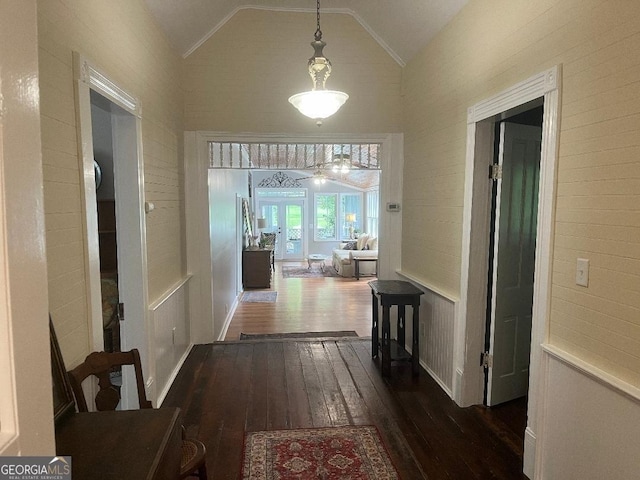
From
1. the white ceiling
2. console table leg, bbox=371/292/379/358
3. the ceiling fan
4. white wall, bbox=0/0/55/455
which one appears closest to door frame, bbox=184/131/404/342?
console table leg, bbox=371/292/379/358

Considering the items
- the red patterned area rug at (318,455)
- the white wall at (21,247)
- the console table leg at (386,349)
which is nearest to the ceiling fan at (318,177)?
the console table leg at (386,349)

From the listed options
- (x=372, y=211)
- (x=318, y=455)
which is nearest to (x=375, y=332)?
(x=318, y=455)

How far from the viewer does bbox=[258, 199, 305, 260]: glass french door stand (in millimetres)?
13094

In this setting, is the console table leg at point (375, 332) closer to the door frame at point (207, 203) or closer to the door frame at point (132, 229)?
the door frame at point (207, 203)

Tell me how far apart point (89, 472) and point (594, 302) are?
1993 mm

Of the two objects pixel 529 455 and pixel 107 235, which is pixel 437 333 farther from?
pixel 107 235

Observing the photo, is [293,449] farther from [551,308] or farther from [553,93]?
[553,93]

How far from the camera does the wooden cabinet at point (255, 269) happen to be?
845 centimetres

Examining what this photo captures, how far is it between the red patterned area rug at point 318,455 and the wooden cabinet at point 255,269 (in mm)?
5949

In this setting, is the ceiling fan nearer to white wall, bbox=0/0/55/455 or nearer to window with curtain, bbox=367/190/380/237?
window with curtain, bbox=367/190/380/237

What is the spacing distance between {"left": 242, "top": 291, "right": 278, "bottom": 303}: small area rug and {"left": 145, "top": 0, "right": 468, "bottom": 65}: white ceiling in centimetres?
444

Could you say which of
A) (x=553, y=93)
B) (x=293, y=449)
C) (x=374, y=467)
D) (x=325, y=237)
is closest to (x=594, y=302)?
(x=553, y=93)

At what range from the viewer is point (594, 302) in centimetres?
175

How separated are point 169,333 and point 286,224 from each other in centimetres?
994
